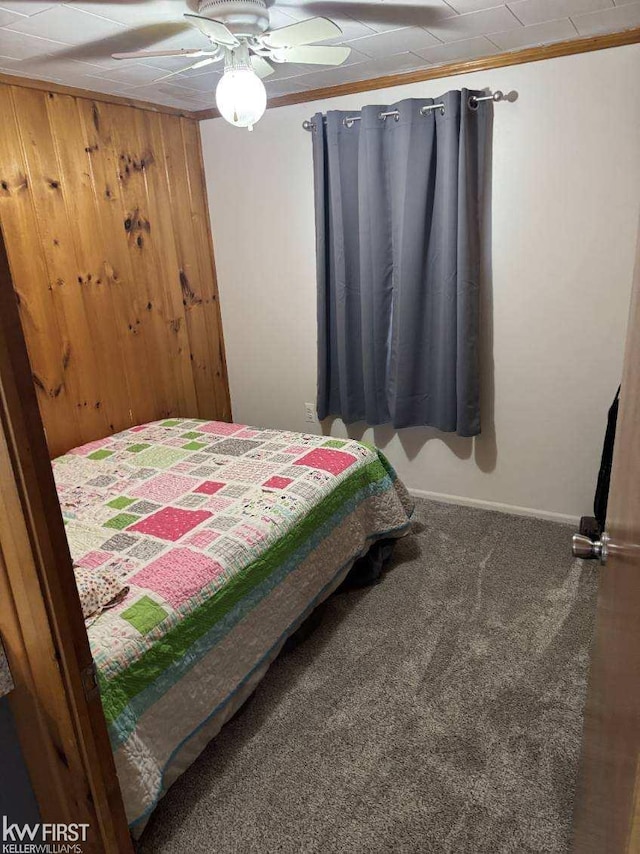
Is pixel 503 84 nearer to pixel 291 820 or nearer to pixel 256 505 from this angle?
pixel 256 505

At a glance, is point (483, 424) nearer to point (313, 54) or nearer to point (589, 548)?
point (313, 54)

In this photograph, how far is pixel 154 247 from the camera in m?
3.40

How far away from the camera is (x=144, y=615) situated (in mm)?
1626

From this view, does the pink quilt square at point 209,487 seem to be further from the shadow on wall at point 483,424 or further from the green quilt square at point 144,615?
the shadow on wall at point 483,424

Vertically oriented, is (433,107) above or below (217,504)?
above

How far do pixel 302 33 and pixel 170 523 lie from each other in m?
1.73

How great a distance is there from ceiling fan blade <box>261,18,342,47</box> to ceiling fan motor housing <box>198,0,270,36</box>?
66 millimetres

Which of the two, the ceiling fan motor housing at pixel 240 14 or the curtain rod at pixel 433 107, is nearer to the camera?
the ceiling fan motor housing at pixel 240 14

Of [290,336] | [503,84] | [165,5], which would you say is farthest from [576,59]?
[290,336]

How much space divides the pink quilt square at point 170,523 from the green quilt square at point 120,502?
0.58 ft

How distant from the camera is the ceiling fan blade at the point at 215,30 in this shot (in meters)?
1.73

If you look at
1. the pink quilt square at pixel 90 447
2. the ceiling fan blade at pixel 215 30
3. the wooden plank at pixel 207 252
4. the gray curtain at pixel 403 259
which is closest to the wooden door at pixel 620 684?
the ceiling fan blade at pixel 215 30

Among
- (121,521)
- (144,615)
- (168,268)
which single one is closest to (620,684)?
(144,615)

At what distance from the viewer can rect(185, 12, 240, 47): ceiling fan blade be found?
1730 millimetres
